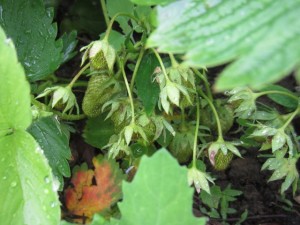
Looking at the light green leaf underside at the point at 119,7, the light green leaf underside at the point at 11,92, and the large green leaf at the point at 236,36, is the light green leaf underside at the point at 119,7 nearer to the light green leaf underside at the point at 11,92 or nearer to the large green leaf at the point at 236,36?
the light green leaf underside at the point at 11,92

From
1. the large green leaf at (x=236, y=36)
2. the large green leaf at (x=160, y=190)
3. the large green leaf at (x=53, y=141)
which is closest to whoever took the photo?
the large green leaf at (x=236, y=36)

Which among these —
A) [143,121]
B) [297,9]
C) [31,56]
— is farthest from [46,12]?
[297,9]

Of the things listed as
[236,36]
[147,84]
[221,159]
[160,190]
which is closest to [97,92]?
[147,84]

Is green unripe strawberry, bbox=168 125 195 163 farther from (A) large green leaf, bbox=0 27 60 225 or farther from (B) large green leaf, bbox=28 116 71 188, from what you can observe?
(A) large green leaf, bbox=0 27 60 225

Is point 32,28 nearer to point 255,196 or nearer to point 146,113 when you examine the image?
point 146,113

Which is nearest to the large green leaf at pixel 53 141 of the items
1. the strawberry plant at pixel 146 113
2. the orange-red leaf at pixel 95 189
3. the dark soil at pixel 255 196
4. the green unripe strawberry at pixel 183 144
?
the strawberry plant at pixel 146 113

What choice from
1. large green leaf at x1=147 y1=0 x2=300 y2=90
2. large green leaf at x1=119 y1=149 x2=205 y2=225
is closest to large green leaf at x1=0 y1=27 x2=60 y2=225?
large green leaf at x1=119 y1=149 x2=205 y2=225
